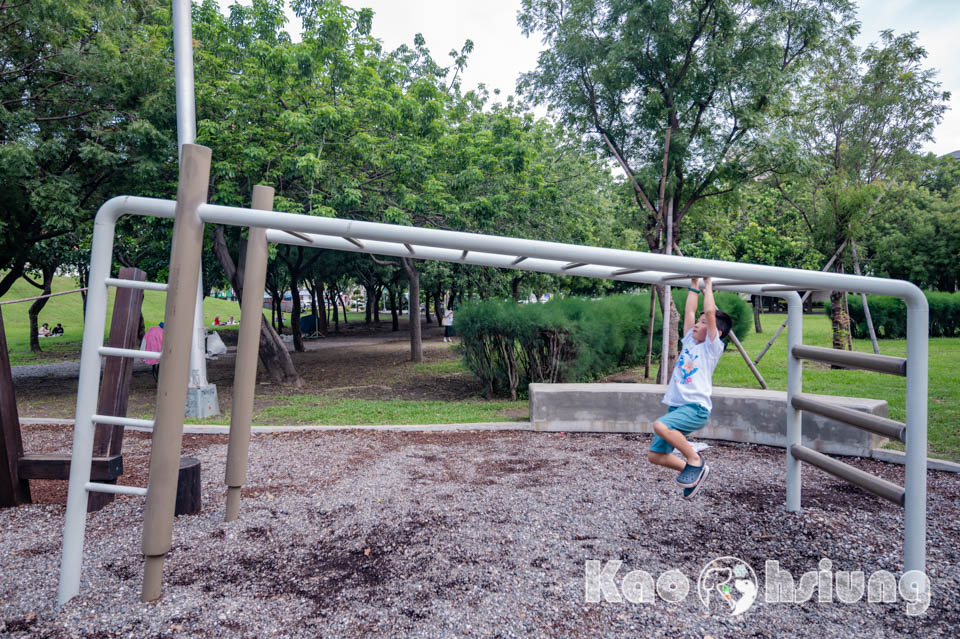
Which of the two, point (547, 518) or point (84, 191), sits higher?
point (84, 191)

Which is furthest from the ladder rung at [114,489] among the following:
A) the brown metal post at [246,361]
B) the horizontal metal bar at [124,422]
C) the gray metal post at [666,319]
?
the gray metal post at [666,319]

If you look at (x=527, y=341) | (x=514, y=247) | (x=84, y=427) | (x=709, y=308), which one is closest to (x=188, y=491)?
(x=84, y=427)

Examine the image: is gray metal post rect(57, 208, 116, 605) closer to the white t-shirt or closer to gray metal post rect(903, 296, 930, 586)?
the white t-shirt

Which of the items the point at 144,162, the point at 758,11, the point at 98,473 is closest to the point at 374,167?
the point at 144,162

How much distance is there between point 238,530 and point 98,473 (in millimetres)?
984

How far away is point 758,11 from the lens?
8.14m

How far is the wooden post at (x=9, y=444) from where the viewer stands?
3740 mm

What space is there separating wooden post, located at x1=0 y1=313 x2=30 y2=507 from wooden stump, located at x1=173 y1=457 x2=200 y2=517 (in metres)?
1.07

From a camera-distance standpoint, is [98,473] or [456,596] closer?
[456,596]

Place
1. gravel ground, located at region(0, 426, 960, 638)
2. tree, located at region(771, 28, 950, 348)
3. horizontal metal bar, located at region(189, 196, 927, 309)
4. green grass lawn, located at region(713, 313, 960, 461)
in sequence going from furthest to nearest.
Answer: tree, located at region(771, 28, 950, 348) → green grass lawn, located at region(713, 313, 960, 461) → horizontal metal bar, located at region(189, 196, 927, 309) → gravel ground, located at region(0, 426, 960, 638)

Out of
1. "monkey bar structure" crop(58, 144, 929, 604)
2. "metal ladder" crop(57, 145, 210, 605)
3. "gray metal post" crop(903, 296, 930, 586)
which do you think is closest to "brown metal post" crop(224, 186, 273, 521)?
"monkey bar structure" crop(58, 144, 929, 604)

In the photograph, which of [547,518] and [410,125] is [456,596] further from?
[410,125]

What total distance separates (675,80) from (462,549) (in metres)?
7.66

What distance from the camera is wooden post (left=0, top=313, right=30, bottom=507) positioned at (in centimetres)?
374
